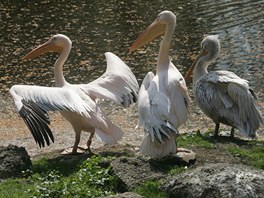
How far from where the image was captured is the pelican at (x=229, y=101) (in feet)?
26.1

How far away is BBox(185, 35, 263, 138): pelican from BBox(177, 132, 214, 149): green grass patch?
0.24 metres

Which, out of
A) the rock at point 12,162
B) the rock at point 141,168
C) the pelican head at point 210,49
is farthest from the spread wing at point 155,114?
the pelican head at point 210,49

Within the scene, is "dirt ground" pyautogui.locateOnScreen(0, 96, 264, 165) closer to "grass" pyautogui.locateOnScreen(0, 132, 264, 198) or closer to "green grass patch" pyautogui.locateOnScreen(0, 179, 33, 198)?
"grass" pyautogui.locateOnScreen(0, 132, 264, 198)

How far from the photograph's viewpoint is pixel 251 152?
7.45 meters

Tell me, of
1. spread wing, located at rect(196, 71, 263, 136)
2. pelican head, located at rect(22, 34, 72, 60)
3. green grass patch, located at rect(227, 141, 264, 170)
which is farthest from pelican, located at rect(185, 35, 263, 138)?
pelican head, located at rect(22, 34, 72, 60)

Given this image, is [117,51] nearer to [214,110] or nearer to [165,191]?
[214,110]

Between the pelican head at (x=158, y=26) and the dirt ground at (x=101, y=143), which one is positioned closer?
the dirt ground at (x=101, y=143)

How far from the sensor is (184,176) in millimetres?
5867

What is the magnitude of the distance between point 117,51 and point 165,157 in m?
6.89

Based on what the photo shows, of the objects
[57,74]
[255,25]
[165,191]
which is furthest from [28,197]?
[255,25]

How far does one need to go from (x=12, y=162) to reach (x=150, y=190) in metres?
1.59

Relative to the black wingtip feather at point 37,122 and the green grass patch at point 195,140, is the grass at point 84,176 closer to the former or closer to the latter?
the green grass patch at point 195,140

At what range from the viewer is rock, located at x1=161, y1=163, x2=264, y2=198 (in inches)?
216

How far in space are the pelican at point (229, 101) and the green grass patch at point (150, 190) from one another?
6.98ft
